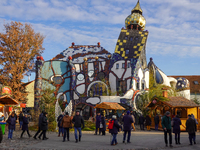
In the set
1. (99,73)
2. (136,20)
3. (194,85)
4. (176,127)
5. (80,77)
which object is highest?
(136,20)

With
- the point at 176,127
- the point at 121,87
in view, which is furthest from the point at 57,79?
the point at 176,127

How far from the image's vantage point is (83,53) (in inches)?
1351

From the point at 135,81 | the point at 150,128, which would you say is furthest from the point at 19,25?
the point at 150,128

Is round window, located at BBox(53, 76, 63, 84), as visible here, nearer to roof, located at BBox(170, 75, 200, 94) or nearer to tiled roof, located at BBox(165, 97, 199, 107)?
tiled roof, located at BBox(165, 97, 199, 107)

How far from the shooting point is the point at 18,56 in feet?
88.4

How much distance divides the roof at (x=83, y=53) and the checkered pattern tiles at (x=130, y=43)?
333cm

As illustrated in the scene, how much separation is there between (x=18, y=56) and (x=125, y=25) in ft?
49.8

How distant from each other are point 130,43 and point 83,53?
730cm

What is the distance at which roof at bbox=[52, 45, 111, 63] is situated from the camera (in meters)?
33.4

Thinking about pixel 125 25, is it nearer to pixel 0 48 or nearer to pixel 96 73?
pixel 96 73

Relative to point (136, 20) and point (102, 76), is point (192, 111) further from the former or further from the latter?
point (136, 20)

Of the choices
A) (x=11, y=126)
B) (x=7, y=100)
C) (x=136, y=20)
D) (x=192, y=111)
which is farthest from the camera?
(x=136, y=20)

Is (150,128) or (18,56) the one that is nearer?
(150,128)

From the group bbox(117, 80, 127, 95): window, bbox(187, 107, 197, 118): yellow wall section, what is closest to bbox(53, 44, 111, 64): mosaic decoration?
bbox(117, 80, 127, 95): window
